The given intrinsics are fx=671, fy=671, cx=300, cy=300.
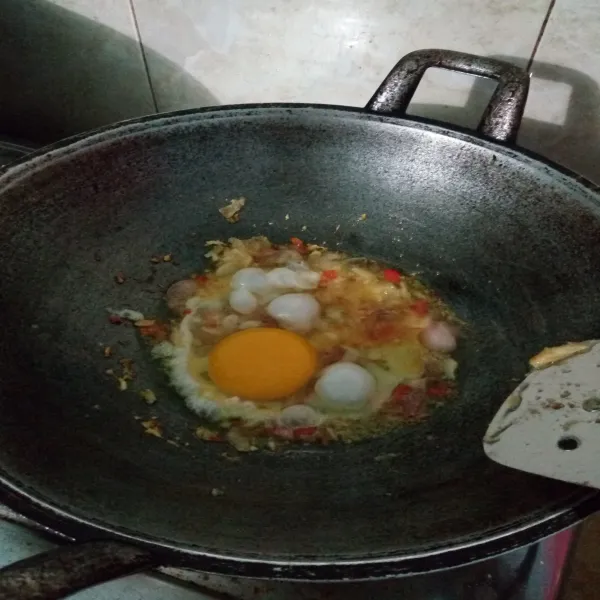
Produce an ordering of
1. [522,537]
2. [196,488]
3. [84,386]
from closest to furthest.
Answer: [522,537]
[196,488]
[84,386]

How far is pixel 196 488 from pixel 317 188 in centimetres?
61

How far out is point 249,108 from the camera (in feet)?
3.76

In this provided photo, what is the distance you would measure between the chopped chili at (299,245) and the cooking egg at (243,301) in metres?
0.14

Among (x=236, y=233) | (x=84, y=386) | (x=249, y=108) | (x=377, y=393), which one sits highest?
(x=249, y=108)

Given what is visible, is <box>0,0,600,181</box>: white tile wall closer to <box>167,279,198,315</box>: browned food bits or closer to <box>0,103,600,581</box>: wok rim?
<box>167,279,198,315</box>: browned food bits

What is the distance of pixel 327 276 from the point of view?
116cm

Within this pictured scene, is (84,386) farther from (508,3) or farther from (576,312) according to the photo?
(508,3)

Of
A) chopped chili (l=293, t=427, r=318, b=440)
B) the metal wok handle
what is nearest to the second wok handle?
chopped chili (l=293, t=427, r=318, b=440)

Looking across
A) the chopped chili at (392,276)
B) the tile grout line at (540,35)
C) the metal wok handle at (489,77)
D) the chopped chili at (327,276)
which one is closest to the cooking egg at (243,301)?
the chopped chili at (327,276)

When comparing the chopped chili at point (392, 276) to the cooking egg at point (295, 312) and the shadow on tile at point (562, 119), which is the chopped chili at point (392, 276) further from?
the shadow on tile at point (562, 119)

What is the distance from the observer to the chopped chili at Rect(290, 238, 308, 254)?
3.94 ft

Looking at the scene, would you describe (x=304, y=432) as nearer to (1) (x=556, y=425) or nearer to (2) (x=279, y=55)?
(1) (x=556, y=425)

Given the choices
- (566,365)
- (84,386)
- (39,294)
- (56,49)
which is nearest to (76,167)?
(39,294)

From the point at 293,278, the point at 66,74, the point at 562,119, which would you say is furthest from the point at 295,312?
the point at 66,74
